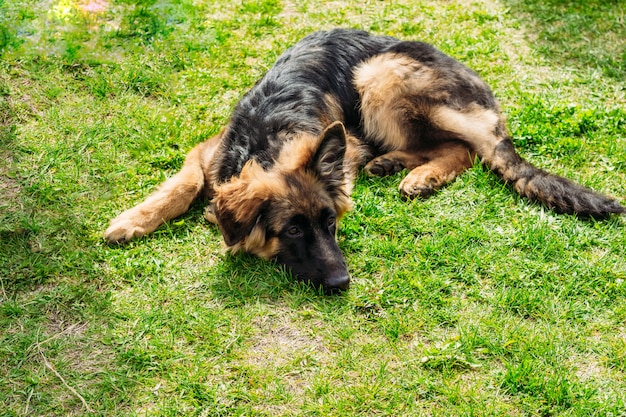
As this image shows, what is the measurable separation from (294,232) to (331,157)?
2.21 ft

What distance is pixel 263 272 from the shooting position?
5020mm

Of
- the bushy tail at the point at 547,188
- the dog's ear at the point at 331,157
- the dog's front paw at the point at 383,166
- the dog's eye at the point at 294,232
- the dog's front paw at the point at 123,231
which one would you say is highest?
the dog's ear at the point at 331,157

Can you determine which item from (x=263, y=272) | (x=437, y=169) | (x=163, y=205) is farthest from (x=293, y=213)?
(x=437, y=169)

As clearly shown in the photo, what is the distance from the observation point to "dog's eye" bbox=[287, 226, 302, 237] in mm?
4875

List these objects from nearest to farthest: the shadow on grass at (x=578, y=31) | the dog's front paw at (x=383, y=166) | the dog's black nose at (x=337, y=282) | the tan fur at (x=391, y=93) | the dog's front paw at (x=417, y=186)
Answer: the dog's black nose at (x=337, y=282) → the dog's front paw at (x=417, y=186) → the dog's front paw at (x=383, y=166) → the tan fur at (x=391, y=93) → the shadow on grass at (x=578, y=31)

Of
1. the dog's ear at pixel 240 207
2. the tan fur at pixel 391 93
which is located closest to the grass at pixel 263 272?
the dog's ear at pixel 240 207

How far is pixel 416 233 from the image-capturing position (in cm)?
550

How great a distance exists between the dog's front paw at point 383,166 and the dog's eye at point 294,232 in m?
1.53

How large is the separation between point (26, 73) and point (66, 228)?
2.81 m

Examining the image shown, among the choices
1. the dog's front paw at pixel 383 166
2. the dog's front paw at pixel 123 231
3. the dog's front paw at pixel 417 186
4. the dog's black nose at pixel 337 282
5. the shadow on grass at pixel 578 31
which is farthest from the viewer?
the shadow on grass at pixel 578 31

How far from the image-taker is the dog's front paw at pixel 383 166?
243 inches

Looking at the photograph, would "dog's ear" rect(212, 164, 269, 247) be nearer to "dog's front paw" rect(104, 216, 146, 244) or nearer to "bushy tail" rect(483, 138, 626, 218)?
"dog's front paw" rect(104, 216, 146, 244)

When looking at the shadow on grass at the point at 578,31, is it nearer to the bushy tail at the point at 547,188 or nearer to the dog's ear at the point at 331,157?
the bushy tail at the point at 547,188

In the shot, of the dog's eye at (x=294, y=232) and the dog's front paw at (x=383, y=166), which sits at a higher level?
the dog's eye at (x=294, y=232)
